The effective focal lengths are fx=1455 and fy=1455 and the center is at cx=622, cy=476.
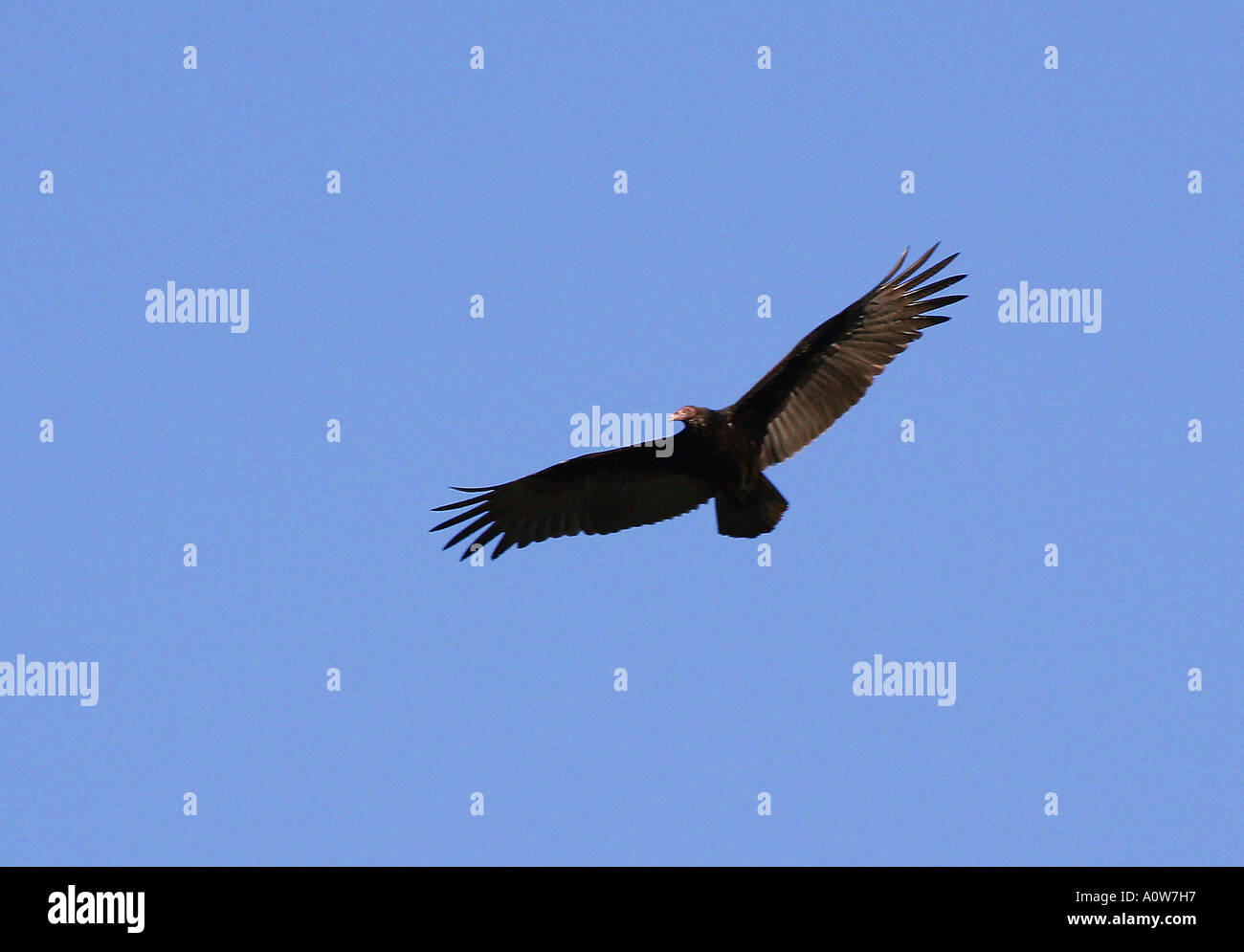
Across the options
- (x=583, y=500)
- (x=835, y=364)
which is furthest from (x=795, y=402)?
(x=583, y=500)

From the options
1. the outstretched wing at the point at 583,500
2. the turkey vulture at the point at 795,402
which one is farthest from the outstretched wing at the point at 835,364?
the outstretched wing at the point at 583,500

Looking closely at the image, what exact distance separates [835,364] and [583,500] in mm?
3801

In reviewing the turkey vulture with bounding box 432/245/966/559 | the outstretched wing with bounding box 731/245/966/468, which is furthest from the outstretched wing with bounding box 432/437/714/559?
the outstretched wing with bounding box 731/245/966/468

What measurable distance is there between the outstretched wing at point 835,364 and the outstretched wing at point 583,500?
136 cm

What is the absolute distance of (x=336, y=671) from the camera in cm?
2059

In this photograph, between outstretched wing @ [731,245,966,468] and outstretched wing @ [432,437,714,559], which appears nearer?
outstretched wing @ [731,245,966,468]

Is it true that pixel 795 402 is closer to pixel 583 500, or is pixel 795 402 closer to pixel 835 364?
pixel 835 364

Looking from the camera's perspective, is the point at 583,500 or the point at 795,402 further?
the point at 583,500

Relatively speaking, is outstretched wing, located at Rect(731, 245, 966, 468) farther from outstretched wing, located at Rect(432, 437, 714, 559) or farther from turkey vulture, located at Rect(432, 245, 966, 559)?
outstretched wing, located at Rect(432, 437, 714, 559)

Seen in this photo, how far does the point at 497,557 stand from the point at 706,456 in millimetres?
3089

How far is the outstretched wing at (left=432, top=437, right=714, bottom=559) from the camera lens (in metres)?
18.8

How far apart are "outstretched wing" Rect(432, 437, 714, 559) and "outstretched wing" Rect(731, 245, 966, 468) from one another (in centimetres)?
136

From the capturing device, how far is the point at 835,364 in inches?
704
